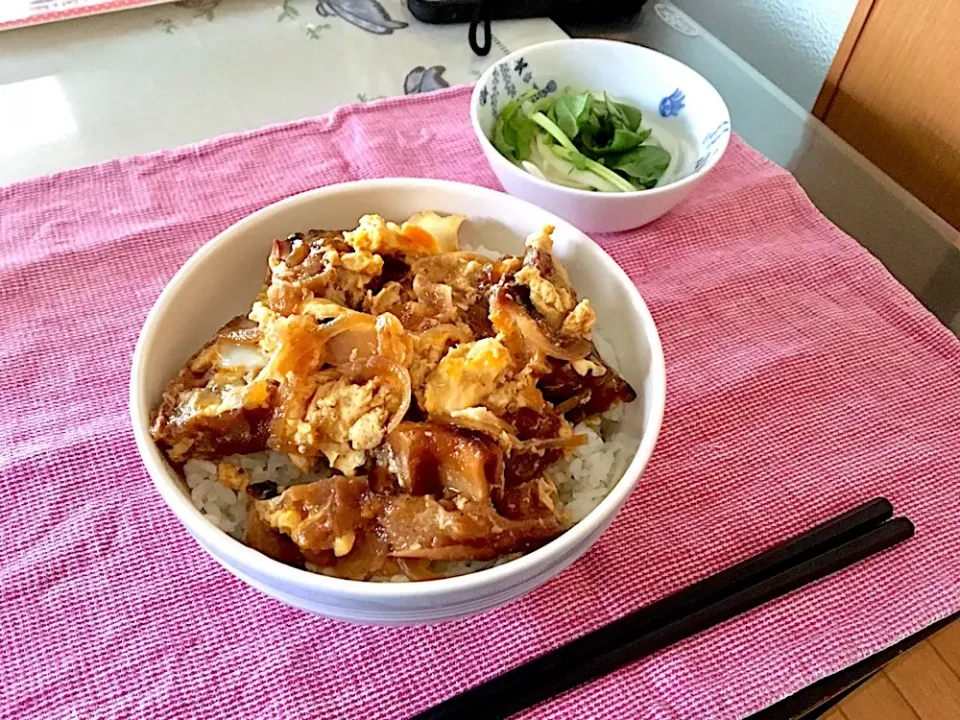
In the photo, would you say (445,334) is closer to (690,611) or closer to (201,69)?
(690,611)

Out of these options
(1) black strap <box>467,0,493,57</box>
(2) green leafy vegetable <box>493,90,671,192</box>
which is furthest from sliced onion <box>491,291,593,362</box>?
(1) black strap <box>467,0,493,57</box>

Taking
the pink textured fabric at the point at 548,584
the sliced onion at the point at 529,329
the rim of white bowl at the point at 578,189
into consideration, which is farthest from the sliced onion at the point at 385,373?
the rim of white bowl at the point at 578,189

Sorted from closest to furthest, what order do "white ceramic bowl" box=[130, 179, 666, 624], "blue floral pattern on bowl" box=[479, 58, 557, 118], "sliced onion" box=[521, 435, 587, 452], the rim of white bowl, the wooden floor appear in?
1. "white ceramic bowl" box=[130, 179, 666, 624]
2. "sliced onion" box=[521, 435, 587, 452]
3. the rim of white bowl
4. "blue floral pattern on bowl" box=[479, 58, 557, 118]
5. the wooden floor

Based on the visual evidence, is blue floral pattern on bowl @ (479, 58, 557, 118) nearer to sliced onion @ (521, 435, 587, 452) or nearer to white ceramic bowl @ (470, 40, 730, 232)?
white ceramic bowl @ (470, 40, 730, 232)

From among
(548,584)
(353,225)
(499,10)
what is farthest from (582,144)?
(548,584)

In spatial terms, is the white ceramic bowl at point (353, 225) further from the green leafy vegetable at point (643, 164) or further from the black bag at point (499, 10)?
the black bag at point (499, 10)

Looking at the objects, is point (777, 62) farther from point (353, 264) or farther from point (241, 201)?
point (353, 264)
